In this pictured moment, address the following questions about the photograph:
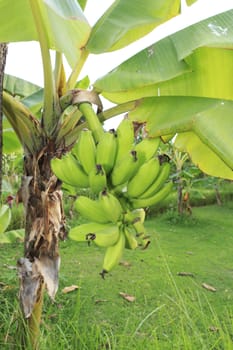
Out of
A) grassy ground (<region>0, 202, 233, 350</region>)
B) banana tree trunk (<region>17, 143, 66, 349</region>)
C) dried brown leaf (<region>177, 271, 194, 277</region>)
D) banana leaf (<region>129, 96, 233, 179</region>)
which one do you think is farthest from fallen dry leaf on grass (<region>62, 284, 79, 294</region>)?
banana leaf (<region>129, 96, 233, 179</region>)

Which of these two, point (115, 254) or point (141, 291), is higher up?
point (115, 254)

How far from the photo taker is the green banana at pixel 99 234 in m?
0.79

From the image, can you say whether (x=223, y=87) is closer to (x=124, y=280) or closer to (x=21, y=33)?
(x=21, y=33)

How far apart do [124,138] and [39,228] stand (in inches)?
19.4

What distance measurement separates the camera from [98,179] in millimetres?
772

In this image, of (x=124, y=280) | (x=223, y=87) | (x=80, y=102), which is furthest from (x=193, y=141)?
(x=124, y=280)

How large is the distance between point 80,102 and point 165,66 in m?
0.21

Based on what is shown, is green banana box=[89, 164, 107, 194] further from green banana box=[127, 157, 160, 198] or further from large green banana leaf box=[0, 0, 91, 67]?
large green banana leaf box=[0, 0, 91, 67]

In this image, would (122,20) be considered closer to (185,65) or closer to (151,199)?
(185,65)

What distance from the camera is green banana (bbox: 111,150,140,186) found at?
794 millimetres

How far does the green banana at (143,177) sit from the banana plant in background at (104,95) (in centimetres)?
3

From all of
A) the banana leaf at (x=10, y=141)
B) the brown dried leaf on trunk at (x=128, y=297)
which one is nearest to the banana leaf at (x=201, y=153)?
the banana leaf at (x=10, y=141)

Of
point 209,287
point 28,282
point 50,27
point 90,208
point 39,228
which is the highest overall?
point 50,27

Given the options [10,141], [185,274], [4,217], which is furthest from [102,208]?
[185,274]
